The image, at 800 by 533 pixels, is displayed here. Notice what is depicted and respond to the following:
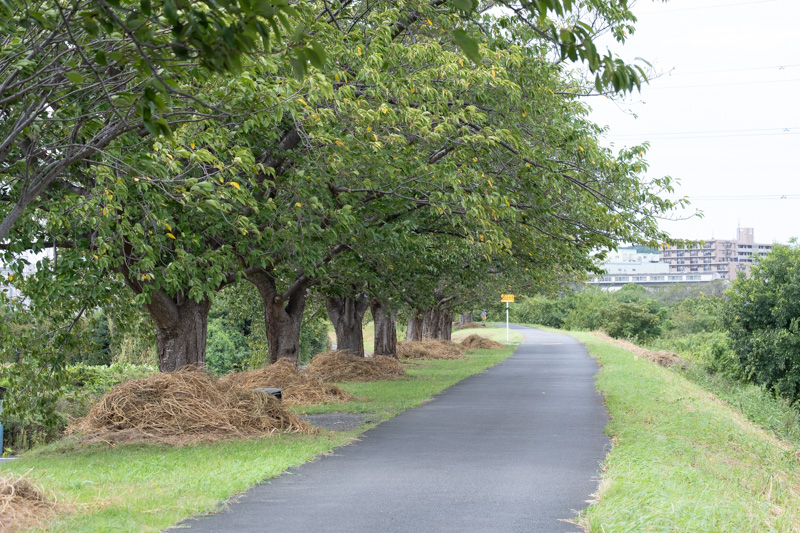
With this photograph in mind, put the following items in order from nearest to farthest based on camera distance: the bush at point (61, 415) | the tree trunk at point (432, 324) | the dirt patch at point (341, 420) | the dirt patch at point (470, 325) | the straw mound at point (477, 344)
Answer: the dirt patch at point (341, 420), the bush at point (61, 415), the straw mound at point (477, 344), the tree trunk at point (432, 324), the dirt patch at point (470, 325)

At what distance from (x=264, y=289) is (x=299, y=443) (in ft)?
32.0

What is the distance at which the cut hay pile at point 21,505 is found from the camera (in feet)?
20.4

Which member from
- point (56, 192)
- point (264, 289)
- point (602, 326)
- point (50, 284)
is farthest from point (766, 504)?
point (602, 326)

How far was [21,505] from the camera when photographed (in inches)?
259

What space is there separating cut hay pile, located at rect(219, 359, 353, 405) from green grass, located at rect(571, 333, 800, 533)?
6.14m

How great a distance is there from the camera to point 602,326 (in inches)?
2835

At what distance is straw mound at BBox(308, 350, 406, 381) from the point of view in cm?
2422

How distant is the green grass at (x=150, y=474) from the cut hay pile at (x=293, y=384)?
18.6 ft

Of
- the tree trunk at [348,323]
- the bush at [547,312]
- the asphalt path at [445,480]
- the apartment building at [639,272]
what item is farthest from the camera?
the apartment building at [639,272]

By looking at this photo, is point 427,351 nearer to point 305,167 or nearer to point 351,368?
point 351,368

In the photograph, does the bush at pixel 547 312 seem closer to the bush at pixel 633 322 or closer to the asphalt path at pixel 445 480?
the bush at pixel 633 322

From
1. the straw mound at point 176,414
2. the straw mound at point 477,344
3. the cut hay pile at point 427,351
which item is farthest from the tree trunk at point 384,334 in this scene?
the straw mound at point 176,414

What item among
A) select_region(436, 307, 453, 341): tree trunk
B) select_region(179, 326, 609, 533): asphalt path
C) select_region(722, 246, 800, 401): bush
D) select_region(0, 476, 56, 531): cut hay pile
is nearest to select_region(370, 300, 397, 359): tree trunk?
Answer: select_region(722, 246, 800, 401): bush

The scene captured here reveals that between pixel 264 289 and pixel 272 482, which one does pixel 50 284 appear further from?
pixel 264 289
